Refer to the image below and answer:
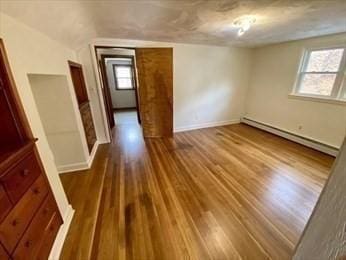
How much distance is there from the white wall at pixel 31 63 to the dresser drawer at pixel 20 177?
0.18 m

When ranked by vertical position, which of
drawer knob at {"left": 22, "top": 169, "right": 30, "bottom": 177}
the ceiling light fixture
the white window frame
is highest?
the ceiling light fixture

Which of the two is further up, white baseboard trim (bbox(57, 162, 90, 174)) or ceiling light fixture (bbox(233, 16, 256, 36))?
ceiling light fixture (bbox(233, 16, 256, 36))

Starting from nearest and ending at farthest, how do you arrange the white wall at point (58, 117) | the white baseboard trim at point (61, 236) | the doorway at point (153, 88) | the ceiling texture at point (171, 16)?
1. the white baseboard trim at point (61, 236)
2. the ceiling texture at point (171, 16)
3. the white wall at point (58, 117)
4. the doorway at point (153, 88)

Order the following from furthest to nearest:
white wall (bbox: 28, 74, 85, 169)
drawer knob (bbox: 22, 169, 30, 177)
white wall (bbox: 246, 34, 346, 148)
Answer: white wall (bbox: 246, 34, 346, 148), white wall (bbox: 28, 74, 85, 169), drawer knob (bbox: 22, 169, 30, 177)

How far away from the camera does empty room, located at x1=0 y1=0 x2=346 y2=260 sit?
1207 mm

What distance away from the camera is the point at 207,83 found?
14.4ft

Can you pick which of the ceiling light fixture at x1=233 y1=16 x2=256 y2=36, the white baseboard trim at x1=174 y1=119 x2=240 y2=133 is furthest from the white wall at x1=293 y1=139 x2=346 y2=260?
the white baseboard trim at x1=174 y1=119 x2=240 y2=133

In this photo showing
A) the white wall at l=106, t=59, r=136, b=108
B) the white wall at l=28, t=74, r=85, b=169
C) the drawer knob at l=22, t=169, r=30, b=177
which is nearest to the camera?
the drawer knob at l=22, t=169, r=30, b=177

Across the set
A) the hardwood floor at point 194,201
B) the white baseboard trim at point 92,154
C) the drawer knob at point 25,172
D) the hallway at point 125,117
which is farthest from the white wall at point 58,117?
the hallway at point 125,117

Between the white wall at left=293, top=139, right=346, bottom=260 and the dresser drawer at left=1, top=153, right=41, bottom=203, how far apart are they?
155 cm

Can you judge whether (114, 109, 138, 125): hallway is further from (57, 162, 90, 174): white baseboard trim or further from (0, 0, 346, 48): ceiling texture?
(0, 0, 346, 48): ceiling texture

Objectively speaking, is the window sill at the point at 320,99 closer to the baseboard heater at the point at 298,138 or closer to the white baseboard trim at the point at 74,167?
the baseboard heater at the point at 298,138

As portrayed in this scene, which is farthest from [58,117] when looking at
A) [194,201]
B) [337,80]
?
[337,80]

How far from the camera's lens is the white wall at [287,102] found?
3.03 meters
